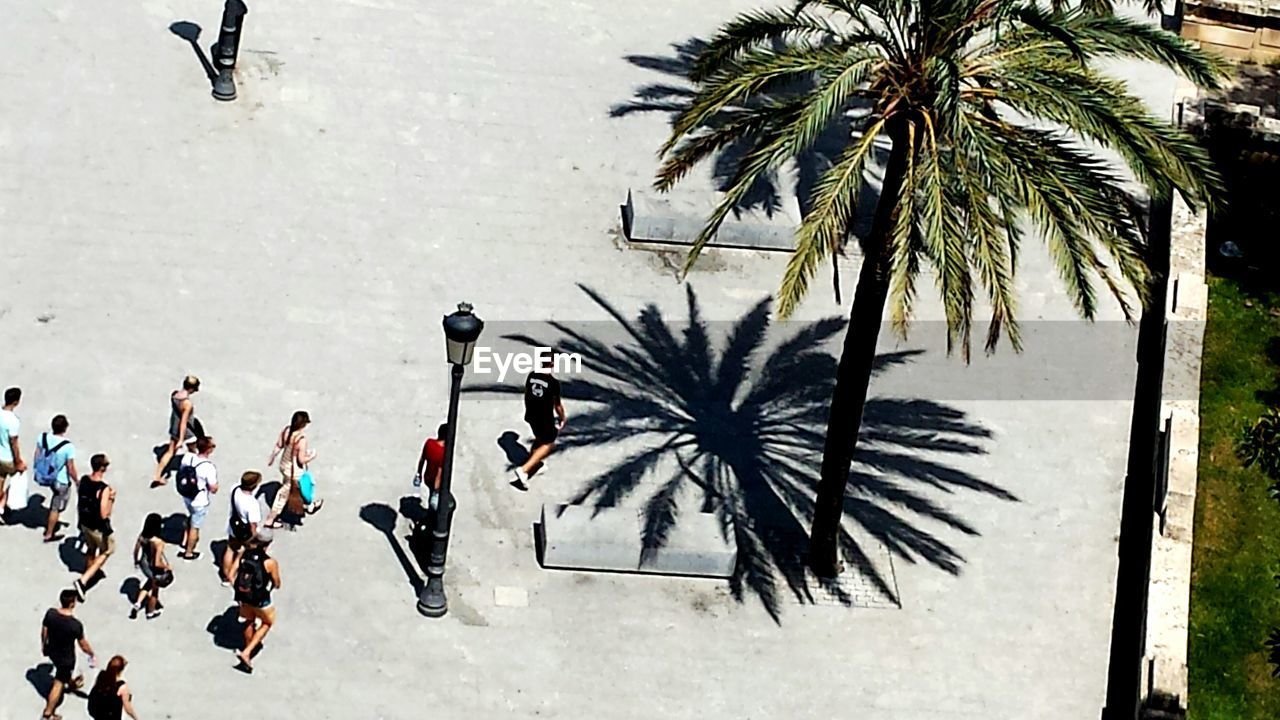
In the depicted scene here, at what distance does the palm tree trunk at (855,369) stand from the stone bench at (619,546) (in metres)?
0.96

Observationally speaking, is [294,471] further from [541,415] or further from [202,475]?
[541,415]

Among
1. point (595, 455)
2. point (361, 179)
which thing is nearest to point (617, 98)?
point (361, 179)

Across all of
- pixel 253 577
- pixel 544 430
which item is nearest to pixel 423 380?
pixel 544 430

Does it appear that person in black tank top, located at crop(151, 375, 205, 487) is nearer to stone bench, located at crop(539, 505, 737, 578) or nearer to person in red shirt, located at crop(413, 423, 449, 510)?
person in red shirt, located at crop(413, 423, 449, 510)

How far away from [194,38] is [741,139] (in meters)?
7.17

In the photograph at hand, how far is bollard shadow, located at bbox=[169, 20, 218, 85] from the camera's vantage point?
27359mm

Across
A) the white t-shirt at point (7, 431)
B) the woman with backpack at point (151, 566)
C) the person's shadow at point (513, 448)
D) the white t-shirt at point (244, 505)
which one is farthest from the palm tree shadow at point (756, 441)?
the white t-shirt at point (7, 431)

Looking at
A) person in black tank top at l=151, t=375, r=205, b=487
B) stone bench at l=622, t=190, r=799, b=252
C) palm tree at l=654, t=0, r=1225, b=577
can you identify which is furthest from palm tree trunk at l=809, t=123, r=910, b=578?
person in black tank top at l=151, t=375, r=205, b=487

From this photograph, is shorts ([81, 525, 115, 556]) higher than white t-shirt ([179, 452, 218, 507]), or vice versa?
white t-shirt ([179, 452, 218, 507])

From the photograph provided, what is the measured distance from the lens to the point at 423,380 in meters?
23.1

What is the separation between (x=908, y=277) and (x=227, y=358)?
816 cm

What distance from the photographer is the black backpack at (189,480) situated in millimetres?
19844

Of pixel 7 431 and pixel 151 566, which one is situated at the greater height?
pixel 7 431

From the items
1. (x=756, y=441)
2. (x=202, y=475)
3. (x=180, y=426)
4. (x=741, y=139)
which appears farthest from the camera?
(x=741, y=139)
